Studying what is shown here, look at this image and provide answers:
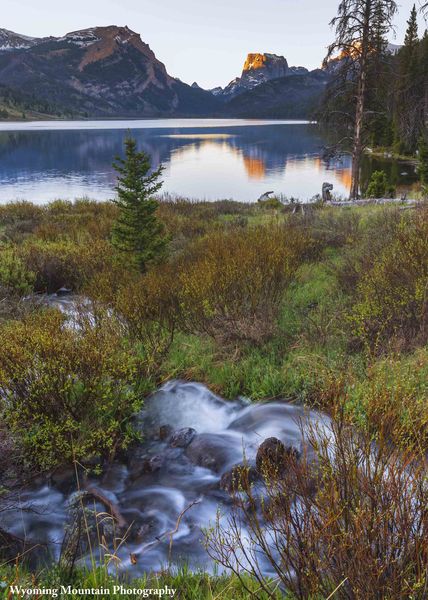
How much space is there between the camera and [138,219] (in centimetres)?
888

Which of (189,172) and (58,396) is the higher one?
(189,172)

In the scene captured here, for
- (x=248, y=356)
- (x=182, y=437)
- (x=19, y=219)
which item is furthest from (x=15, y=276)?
(x=19, y=219)

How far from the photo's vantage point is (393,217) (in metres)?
8.60

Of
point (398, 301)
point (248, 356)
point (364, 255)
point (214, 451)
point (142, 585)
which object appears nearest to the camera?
point (142, 585)

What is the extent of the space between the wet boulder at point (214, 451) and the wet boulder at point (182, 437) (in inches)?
1.9

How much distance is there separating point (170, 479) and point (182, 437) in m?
0.55

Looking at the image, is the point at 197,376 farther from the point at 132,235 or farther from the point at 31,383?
the point at 132,235

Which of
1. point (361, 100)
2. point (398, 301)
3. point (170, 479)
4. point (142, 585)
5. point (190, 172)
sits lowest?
point (170, 479)

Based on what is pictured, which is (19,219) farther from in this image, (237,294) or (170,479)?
(170,479)

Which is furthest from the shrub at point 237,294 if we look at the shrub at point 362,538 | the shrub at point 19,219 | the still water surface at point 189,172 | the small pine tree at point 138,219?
the still water surface at point 189,172

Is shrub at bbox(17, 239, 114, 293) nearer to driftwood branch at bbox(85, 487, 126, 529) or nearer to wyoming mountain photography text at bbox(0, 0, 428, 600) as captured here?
wyoming mountain photography text at bbox(0, 0, 428, 600)

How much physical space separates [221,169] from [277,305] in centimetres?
4269

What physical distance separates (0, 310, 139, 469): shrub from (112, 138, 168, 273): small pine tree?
190 inches

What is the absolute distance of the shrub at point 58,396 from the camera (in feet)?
12.3
